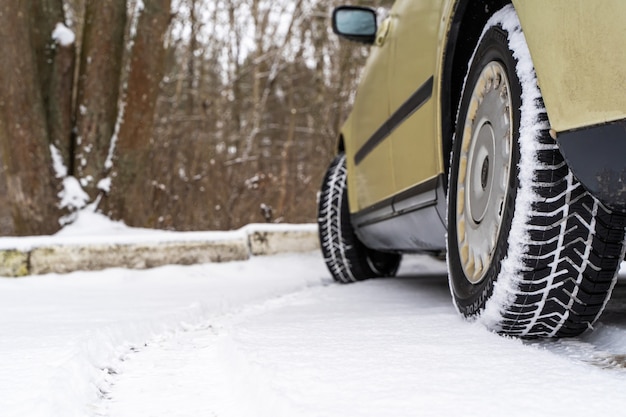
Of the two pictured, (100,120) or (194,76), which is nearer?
(100,120)

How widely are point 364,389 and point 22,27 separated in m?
4.41

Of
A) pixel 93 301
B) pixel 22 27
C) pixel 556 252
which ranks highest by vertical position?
pixel 22 27

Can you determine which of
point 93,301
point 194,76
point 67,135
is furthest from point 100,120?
point 194,76

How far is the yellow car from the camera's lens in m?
1.29

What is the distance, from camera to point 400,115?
98.2 inches

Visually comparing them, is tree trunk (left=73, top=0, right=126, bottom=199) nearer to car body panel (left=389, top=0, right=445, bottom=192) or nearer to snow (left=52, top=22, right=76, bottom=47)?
snow (left=52, top=22, right=76, bottom=47)

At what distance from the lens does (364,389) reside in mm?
1221

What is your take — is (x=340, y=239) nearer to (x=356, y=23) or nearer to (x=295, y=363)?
(x=356, y=23)

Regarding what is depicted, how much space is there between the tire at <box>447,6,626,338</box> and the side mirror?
1459 mm

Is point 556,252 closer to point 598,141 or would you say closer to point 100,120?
point 598,141

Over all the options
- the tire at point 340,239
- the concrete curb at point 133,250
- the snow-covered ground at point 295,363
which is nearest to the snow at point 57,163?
the concrete curb at point 133,250

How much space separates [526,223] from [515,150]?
0.20 m

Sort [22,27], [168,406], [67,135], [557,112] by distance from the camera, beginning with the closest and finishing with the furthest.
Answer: [168,406]
[557,112]
[22,27]
[67,135]

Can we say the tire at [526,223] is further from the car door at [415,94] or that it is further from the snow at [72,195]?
the snow at [72,195]
